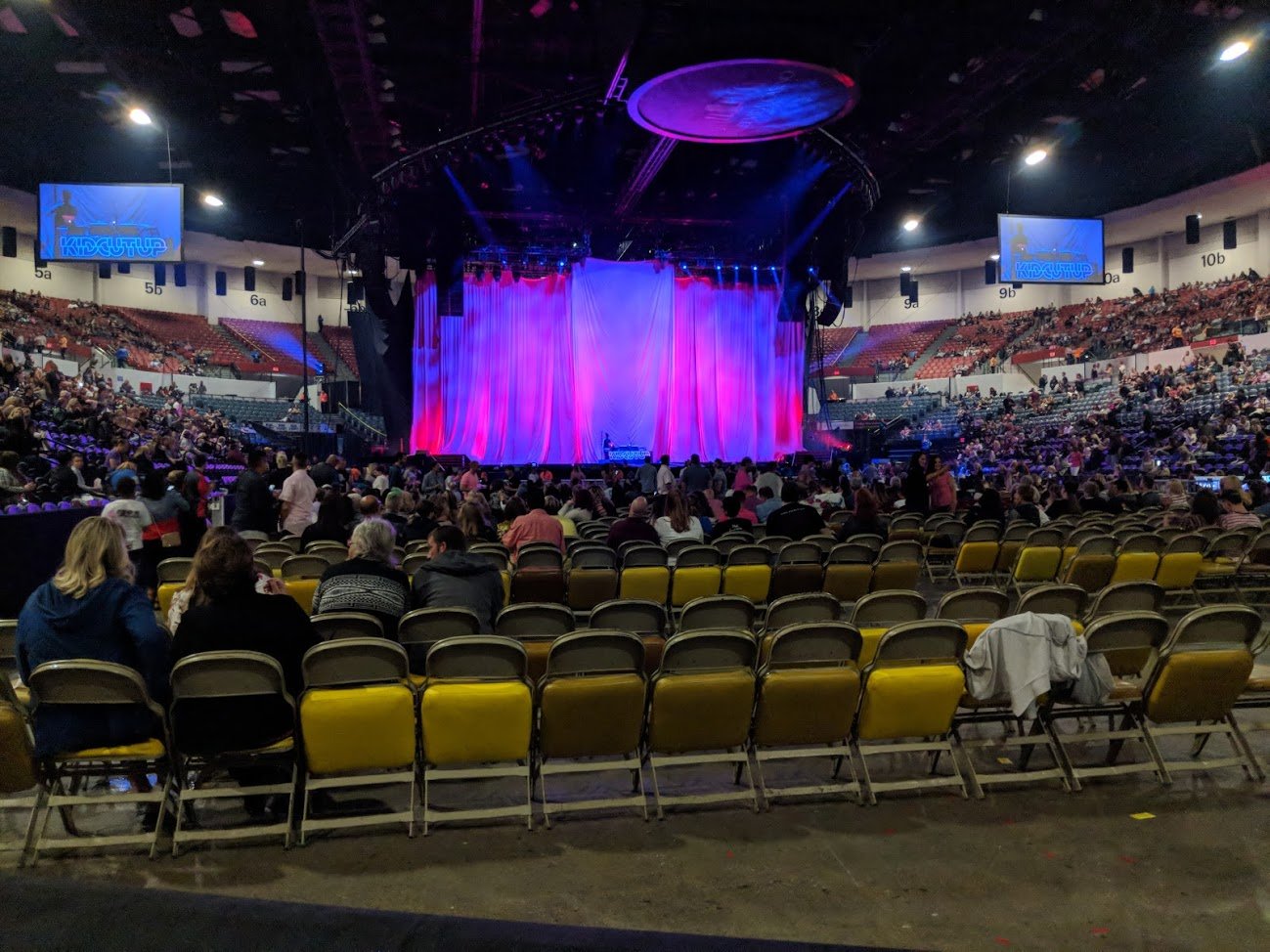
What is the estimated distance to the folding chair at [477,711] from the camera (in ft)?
11.8

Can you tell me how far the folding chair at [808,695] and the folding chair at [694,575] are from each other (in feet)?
9.19

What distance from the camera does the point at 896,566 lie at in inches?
289

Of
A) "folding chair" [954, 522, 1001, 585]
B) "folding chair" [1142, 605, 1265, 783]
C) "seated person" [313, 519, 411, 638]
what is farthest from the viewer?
"folding chair" [954, 522, 1001, 585]

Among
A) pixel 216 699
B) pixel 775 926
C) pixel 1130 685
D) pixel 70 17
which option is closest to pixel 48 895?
pixel 775 926

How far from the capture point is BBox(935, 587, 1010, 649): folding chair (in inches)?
191

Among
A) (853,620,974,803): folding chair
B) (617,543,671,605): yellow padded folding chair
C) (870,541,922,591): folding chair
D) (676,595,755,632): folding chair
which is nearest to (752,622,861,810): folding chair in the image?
(853,620,974,803): folding chair

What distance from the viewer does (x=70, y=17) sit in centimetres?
1346

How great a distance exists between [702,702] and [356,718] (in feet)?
4.50

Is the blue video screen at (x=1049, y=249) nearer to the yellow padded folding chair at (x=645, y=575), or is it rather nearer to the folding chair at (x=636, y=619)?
the yellow padded folding chair at (x=645, y=575)

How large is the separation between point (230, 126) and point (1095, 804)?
1966 centimetres

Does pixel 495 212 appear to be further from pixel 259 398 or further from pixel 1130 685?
pixel 1130 685

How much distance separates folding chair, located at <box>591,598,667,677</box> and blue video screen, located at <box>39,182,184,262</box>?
13143mm

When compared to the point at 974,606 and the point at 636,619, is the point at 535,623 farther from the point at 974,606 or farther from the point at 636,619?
the point at 974,606

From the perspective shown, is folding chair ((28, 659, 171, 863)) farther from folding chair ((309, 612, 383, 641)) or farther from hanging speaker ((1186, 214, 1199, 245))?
hanging speaker ((1186, 214, 1199, 245))
